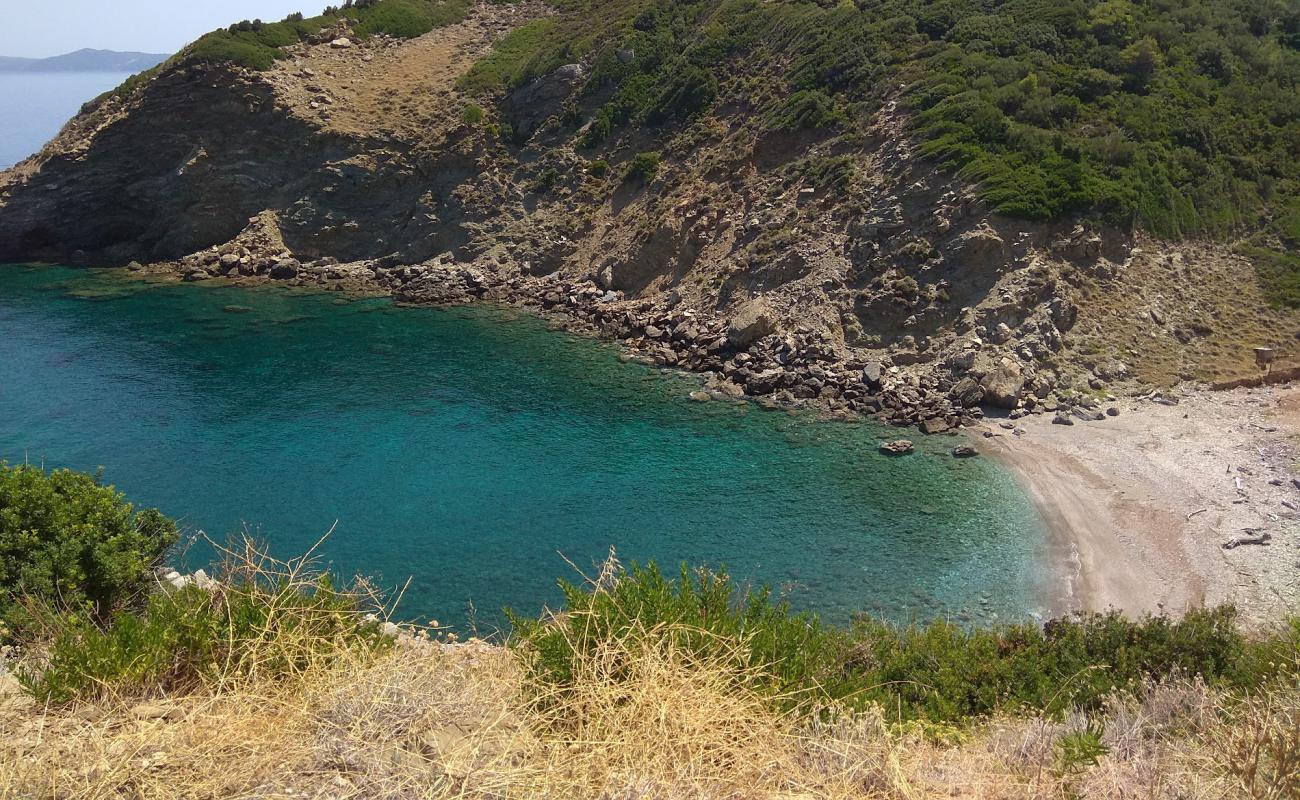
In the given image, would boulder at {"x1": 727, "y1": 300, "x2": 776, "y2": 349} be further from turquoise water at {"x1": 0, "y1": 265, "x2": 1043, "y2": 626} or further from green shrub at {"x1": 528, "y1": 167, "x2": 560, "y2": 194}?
green shrub at {"x1": 528, "y1": 167, "x2": 560, "y2": 194}

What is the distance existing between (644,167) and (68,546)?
4354cm

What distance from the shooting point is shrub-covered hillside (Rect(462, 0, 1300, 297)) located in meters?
43.7

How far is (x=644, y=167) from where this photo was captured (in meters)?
56.0

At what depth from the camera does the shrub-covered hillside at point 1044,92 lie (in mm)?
43688

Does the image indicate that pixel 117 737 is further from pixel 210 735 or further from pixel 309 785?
pixel 309 785

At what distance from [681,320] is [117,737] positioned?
39.1 meters

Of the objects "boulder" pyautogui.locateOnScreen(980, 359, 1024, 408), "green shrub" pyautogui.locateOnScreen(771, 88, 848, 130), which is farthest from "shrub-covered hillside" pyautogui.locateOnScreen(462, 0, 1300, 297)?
"boulder" pyautogui.locateOnScreen(980, 359, 1024, 408)

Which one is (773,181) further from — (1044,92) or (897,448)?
(897,448)

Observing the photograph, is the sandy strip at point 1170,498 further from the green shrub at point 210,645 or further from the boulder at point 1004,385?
the green shrub at point 210,645

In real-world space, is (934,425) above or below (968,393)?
below

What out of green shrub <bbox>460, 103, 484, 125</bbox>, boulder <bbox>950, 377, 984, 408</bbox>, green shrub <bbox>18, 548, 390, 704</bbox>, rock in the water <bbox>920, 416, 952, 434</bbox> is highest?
green shrub <bbox>460, 103, 484, 125</bbox>

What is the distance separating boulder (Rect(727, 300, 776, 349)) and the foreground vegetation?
29.6m

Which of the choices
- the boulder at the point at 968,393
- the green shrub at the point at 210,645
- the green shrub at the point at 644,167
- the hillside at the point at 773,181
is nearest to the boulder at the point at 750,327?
the hillside at the point at 773,181

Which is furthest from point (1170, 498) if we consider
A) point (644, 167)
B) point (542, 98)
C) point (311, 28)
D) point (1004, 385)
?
point (311, 28)
